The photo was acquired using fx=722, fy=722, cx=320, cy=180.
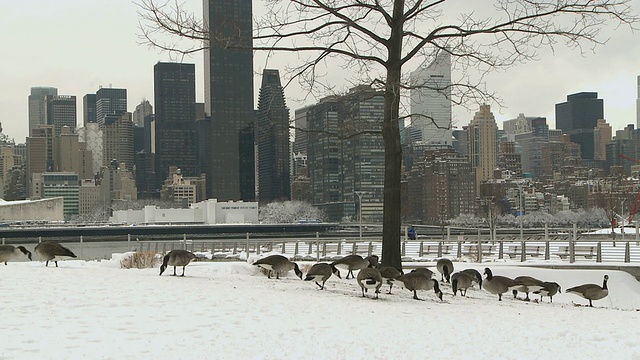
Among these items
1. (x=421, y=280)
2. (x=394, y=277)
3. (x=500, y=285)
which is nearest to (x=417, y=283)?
(x=421, y=280)

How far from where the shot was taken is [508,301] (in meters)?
16.1

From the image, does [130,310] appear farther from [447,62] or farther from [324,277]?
[447,62]

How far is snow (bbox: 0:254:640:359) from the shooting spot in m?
8.84

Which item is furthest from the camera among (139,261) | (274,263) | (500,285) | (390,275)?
(139,261)

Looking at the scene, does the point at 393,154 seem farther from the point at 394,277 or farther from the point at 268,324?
the point at 268,324

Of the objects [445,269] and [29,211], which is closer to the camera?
[445,269]

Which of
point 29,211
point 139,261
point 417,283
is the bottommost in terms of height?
point 29,211

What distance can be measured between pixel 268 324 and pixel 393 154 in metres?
9.01

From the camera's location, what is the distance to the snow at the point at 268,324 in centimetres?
884

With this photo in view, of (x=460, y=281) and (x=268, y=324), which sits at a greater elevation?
(x=268, y=324)

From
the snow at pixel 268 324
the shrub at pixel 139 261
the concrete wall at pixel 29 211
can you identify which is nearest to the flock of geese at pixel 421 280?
the snow at pixel 268 324

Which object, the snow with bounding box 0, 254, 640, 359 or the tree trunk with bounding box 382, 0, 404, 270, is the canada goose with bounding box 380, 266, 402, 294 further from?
the tree trunk with bounding box 382, 0, 404, 270

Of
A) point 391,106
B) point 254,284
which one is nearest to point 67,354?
point 254,284

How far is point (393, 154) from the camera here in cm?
1856
